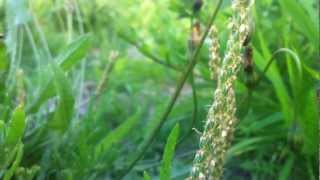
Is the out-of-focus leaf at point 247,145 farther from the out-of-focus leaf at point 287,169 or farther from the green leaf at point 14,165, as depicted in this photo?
the green leaf at point 14,165

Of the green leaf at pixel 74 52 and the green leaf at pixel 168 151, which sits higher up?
the green leaf at pixel 74 52

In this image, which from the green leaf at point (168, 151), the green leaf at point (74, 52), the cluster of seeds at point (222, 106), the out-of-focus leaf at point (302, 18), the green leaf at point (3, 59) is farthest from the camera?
the out-of-focus leaf at point (302, 18)

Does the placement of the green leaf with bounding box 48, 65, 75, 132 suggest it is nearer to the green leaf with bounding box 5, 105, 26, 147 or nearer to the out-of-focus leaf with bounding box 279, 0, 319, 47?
the green leaf with bounding box 5, 105, 26, 147

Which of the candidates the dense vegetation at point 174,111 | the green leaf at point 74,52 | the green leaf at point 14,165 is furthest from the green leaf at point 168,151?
the green leaf at point 74,52

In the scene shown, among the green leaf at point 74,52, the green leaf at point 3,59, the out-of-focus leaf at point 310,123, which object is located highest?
the green leaf at point 3,59

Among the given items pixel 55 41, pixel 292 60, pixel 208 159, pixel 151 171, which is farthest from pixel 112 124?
pixel 55 41

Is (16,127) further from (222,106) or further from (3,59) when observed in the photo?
(222,106)

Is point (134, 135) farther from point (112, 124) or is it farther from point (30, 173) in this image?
point (30, 173)

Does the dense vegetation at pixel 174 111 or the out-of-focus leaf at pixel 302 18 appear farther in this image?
the out-of-focus leaf at pixel 302 18
